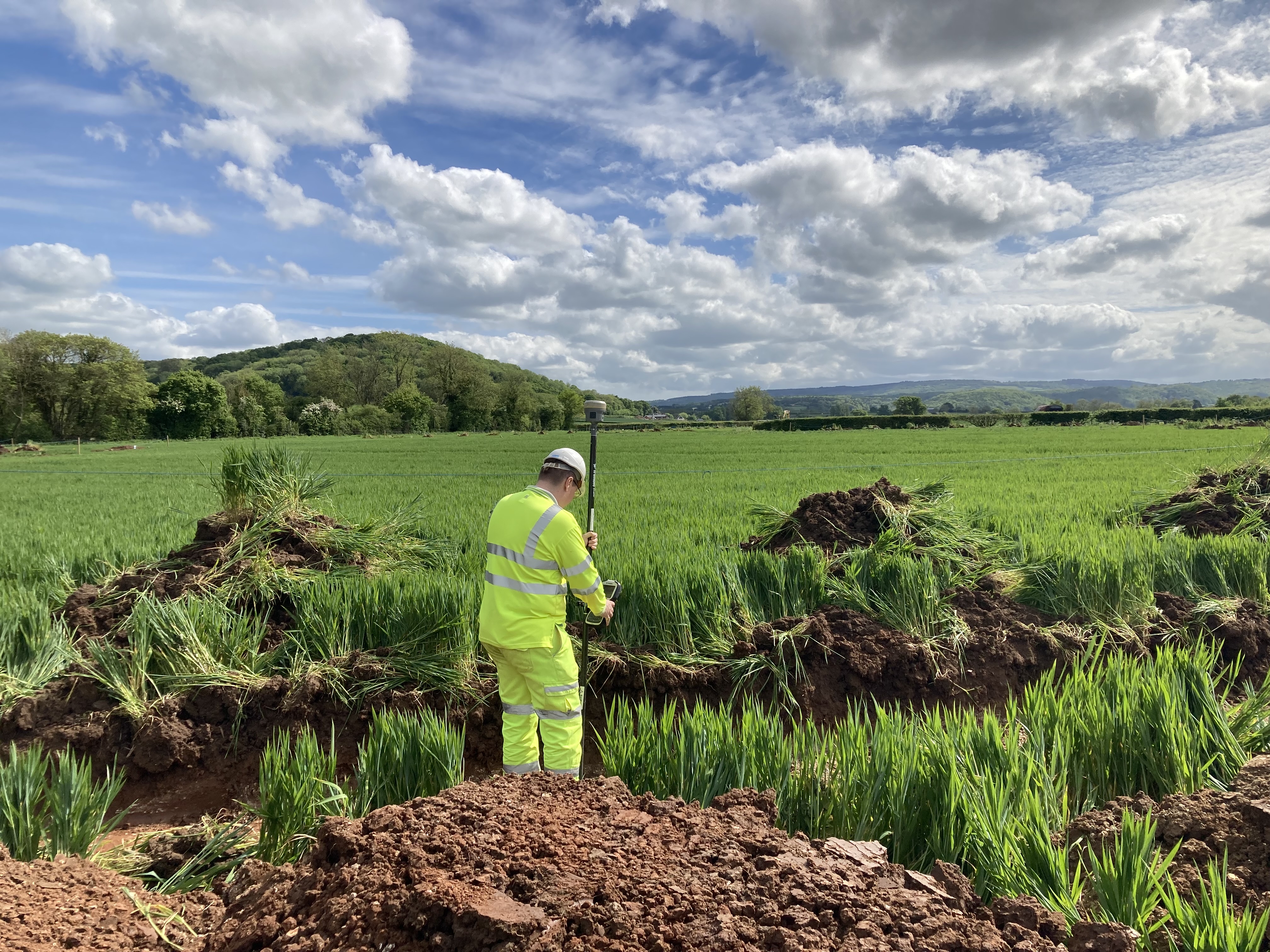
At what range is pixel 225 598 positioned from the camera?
18.3 feet

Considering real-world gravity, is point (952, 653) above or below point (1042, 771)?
below

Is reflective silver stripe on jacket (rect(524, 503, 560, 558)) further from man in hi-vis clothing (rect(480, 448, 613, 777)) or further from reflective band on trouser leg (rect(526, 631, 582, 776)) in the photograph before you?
reflective band on trouser leg (rect(526, 631, 582, 776))

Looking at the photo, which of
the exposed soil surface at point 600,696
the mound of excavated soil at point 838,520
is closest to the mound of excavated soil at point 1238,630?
the exposed soil surface at point 600,696

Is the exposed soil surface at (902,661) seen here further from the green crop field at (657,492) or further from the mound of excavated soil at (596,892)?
the mound of excavated soil at (596,892)

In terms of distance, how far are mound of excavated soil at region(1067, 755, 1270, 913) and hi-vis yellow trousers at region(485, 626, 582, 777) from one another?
251 cm

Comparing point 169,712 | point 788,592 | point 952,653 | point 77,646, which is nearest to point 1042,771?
point 952,653

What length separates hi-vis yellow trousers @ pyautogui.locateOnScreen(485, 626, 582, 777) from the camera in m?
3.97

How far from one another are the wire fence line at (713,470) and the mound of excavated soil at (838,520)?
1036cm

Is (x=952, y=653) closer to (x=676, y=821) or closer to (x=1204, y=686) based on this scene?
(x=1204, y=686)

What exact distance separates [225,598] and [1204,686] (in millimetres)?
6700

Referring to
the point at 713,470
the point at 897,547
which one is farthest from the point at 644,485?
the point at 897,547

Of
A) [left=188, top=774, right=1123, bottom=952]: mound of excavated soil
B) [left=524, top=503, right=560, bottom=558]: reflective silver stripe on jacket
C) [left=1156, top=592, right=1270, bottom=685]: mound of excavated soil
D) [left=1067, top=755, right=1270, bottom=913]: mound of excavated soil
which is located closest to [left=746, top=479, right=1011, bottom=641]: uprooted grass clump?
[left=1156, top=592, right=1270, bottom=685]: mound of excavated soil

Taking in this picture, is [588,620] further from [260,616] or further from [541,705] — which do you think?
[260,616]

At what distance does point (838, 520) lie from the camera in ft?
25.1
